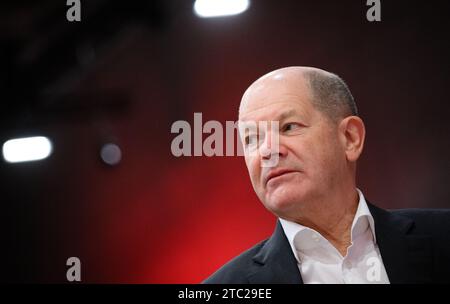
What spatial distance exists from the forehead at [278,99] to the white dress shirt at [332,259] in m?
0.32

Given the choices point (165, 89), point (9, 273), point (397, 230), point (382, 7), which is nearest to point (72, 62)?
point (165, 89)

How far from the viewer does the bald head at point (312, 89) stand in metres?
1.79

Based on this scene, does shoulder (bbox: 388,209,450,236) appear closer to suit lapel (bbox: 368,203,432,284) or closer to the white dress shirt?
suit lapel (bbox: 368,203,432,284)

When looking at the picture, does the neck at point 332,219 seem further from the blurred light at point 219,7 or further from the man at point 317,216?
the blurred light at point 219,7

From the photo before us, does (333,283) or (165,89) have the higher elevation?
(165,89)

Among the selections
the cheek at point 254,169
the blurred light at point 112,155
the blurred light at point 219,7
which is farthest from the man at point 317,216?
the blurred light at point 112,155

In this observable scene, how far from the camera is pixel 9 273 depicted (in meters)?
2.04

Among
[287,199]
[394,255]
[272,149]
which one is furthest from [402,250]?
[272,149]

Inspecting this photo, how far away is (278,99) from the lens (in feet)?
5.80

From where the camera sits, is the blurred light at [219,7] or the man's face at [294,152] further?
the blurred light at [219,7]

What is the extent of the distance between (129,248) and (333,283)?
2.24ft

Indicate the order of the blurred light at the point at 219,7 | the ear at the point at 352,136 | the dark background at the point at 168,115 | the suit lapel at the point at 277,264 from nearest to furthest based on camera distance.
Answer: the suit lapel at the point at 277,264 → the ear at the point at 352,136 → the dark background at the point at 168,115 → the blurred light at the point at 219,7
